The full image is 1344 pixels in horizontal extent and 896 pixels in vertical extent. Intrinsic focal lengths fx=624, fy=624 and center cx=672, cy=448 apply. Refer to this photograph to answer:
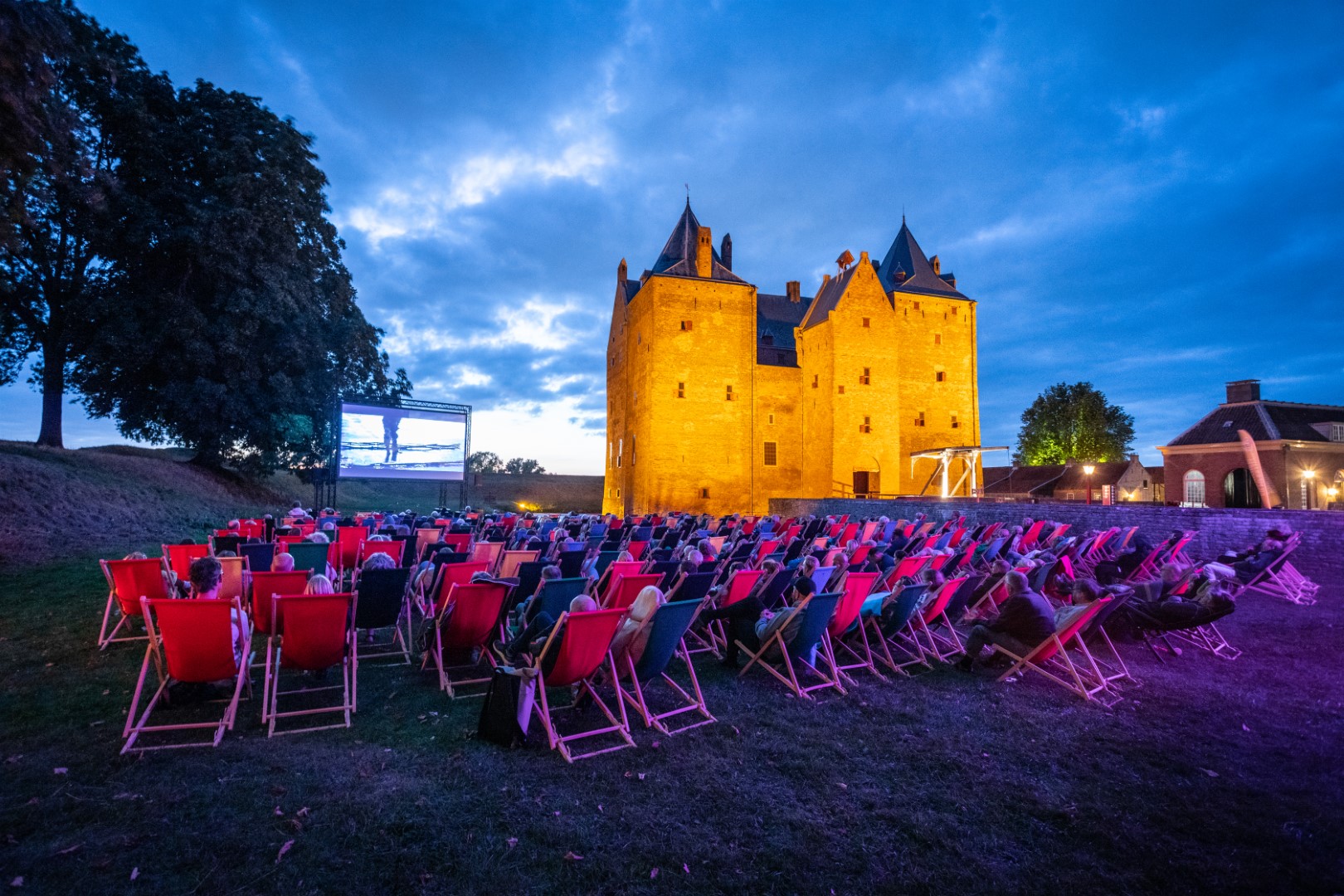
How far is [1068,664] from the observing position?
16.8ft

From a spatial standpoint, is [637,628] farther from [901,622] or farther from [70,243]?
[70,243]

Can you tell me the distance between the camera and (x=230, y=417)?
70.9 ft

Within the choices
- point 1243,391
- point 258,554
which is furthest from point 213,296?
point 1243,391

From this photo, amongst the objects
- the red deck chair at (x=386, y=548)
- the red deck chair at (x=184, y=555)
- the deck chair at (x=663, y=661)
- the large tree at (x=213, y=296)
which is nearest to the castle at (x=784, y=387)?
the large tree at (x=213, y=296)

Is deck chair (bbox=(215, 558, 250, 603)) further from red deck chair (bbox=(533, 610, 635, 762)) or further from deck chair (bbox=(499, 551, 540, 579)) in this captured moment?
red deck chair (bbox=(533, 610, 635, 762))

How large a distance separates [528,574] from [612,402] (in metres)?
33.7

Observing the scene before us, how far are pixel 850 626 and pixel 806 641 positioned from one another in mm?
861

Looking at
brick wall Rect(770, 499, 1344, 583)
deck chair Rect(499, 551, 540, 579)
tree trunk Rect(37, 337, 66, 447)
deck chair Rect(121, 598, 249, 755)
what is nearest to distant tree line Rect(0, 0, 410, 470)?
tree trunk Rect(37, 337, 66, 447)

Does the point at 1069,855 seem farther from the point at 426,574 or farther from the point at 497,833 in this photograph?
the point at 426,574

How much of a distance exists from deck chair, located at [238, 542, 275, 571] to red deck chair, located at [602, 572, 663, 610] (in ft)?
14.5

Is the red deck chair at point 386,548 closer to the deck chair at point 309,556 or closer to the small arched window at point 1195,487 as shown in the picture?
the deck chair at point 309,556

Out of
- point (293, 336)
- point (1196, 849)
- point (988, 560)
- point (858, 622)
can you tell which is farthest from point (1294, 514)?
point (293, 336)

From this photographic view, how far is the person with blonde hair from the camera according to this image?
436cm

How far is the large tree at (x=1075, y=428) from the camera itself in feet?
167
